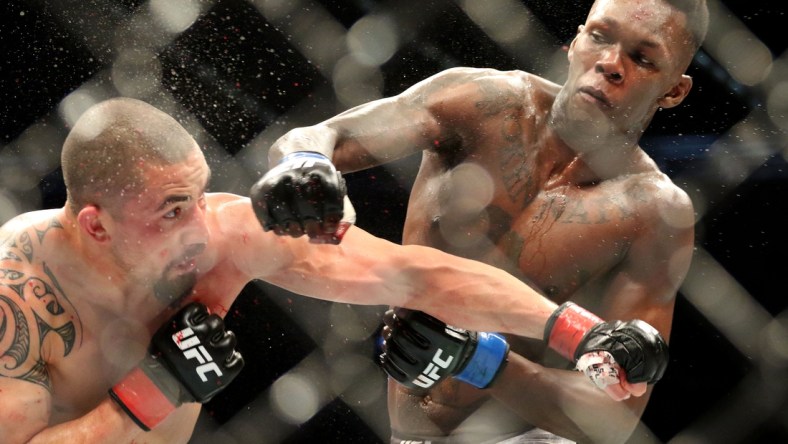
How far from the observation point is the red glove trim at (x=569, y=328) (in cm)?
175

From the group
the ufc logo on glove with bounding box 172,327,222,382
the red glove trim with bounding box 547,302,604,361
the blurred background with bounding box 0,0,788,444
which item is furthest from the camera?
the blurred background with bounding box 0,0,788,444

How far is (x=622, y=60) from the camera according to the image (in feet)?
7.06

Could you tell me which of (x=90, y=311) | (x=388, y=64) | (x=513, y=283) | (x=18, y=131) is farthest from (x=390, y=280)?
(x=18, y=131)

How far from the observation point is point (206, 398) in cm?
191

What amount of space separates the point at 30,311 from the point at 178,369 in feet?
0.90

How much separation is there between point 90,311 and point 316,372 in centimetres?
130

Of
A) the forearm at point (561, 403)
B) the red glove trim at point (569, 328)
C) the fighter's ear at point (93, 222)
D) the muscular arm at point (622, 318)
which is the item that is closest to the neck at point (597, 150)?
the muscular arm at point (622, 318)

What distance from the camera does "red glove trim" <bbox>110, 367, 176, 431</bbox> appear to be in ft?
6.10

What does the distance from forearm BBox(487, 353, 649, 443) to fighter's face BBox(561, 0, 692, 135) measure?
531 mm

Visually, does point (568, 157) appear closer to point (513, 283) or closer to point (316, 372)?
point (513, 283)

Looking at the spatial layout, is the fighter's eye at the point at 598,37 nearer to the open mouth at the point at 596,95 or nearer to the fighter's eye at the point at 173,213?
the open mouth at the point at 596,95

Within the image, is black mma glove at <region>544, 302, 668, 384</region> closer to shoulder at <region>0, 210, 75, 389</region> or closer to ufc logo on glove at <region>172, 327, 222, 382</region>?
ufc logo on glove at <region>172, 327, 222, 382</region>

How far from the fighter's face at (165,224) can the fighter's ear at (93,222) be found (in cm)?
2

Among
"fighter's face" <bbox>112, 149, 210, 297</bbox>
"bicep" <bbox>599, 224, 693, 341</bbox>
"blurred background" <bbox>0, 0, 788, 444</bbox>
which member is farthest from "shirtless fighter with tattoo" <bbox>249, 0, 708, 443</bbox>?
"blurred background" <bbox>0, 0, 788, 444</bbox>
